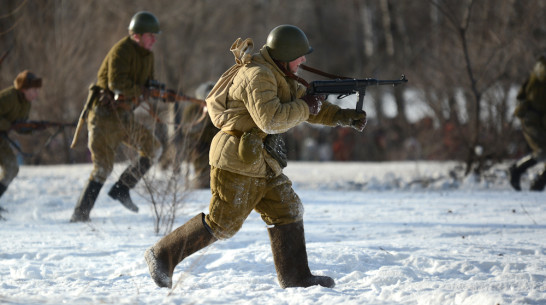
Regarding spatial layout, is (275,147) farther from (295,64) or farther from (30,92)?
(30,92)

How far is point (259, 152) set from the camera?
371 centimetres

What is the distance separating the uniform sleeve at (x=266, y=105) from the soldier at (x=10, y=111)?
13.8 feet

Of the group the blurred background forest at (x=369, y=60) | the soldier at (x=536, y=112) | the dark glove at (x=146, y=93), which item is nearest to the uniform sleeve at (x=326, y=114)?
the blurred background forest at (x=369, y=60)

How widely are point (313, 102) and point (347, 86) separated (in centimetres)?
23

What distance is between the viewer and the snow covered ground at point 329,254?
3719 mm

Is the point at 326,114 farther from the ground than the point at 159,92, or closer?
closer

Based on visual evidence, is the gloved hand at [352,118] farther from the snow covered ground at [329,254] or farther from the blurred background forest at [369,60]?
the blurred background forest at [369,60]

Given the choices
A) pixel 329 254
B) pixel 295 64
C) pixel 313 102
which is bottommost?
pixel 329 254

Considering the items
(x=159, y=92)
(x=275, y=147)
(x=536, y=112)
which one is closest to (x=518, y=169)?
(x=536, y=112)

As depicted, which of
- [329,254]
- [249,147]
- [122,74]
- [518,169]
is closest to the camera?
[249,147]

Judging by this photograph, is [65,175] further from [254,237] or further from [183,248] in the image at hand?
[183,248]

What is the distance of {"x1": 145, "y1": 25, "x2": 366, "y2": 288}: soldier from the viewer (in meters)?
3.62

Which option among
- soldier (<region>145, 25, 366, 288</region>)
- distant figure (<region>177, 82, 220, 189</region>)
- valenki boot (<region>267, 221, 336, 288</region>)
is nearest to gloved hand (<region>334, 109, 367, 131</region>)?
soldier (<region>145, 25, 366, 288</region>)

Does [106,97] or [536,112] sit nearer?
[106,97]
